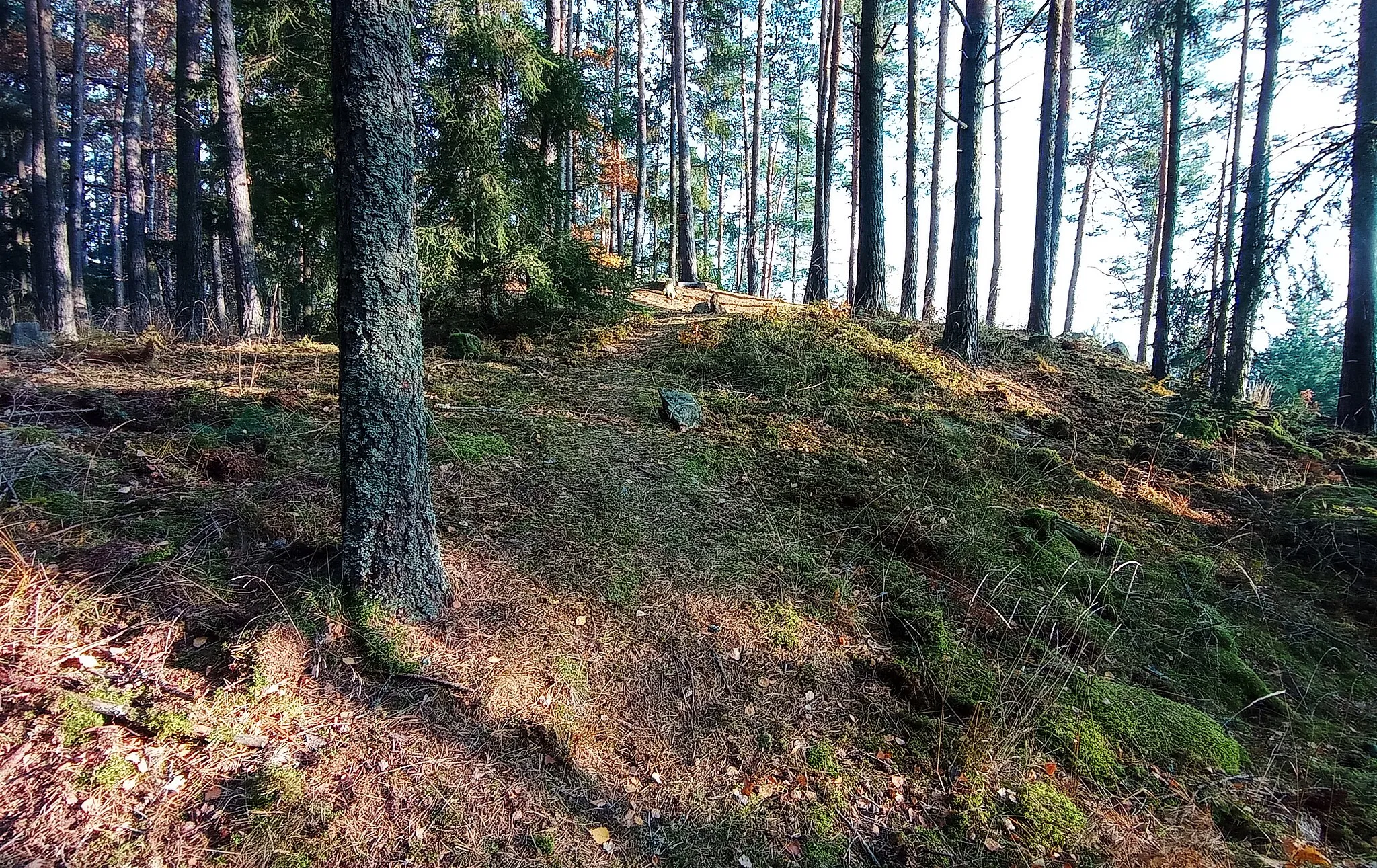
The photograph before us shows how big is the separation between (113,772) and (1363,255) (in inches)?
477

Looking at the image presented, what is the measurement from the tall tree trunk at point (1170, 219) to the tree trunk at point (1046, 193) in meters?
2.08

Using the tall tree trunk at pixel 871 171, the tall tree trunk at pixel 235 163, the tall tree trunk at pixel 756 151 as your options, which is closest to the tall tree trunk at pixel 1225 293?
the tall tree trunk at pixel 871 171

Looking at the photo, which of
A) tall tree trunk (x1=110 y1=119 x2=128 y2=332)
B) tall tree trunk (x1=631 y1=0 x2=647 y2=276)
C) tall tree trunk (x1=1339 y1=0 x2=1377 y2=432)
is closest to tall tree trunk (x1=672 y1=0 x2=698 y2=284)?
→ tall tree trunk (x1=631 y1=0 x2=647 y2=276)

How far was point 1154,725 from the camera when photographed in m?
3.18

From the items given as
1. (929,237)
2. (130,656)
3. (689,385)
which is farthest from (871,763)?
(929,237)

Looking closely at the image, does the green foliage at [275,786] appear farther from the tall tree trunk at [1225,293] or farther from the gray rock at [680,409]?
the tall tree trunk at [1225,293]

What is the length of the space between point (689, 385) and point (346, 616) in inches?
173

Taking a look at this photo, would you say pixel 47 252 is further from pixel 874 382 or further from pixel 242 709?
pixel 874 382

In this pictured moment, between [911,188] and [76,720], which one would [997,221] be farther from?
[76,720]

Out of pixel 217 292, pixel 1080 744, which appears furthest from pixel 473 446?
pixel 217 292

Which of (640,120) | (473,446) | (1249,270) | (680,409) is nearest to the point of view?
(473,446)

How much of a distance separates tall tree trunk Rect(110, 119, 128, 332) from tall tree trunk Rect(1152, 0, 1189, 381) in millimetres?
24976

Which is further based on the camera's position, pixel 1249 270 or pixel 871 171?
pixel 871 171

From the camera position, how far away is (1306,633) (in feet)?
13.3
